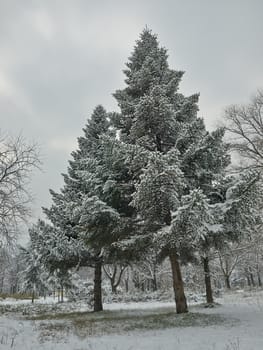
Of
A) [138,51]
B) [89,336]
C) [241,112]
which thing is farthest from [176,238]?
[241,112]

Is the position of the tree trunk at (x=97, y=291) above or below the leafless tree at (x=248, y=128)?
below

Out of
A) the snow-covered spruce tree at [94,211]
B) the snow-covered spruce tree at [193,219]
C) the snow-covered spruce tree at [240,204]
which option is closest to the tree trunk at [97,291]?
the snow-covered spruce tree at [94,211]

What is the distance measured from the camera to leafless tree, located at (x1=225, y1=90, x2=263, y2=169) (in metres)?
17.1

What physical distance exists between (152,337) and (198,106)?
9.59 metres

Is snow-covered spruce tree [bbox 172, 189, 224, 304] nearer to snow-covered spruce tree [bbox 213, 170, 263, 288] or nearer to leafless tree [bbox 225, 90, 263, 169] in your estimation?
snow-covered spruce tree [bbox 213, 170, 263, 288]

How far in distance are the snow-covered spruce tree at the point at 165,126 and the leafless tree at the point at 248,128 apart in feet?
21.2

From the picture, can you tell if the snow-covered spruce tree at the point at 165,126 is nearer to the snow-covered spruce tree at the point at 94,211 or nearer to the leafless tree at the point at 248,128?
the snow-covered spruce tree at the point at 94,211

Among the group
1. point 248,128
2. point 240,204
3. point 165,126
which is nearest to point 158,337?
point 240,204

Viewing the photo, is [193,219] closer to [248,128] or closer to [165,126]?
[165,126]

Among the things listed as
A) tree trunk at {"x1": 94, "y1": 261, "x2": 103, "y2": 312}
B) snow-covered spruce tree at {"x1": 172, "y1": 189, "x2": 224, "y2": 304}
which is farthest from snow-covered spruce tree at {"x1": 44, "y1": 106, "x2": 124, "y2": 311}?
snow-covered spruce tree at {"x1": 172, "y1": 189, "x2": 224, "y2": 304}

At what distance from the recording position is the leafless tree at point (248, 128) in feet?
56.2

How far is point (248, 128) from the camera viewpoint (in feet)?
58.4

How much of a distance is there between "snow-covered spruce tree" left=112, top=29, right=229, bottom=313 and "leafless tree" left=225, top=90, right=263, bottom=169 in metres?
6.45

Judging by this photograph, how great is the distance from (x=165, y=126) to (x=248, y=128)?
363 inches
